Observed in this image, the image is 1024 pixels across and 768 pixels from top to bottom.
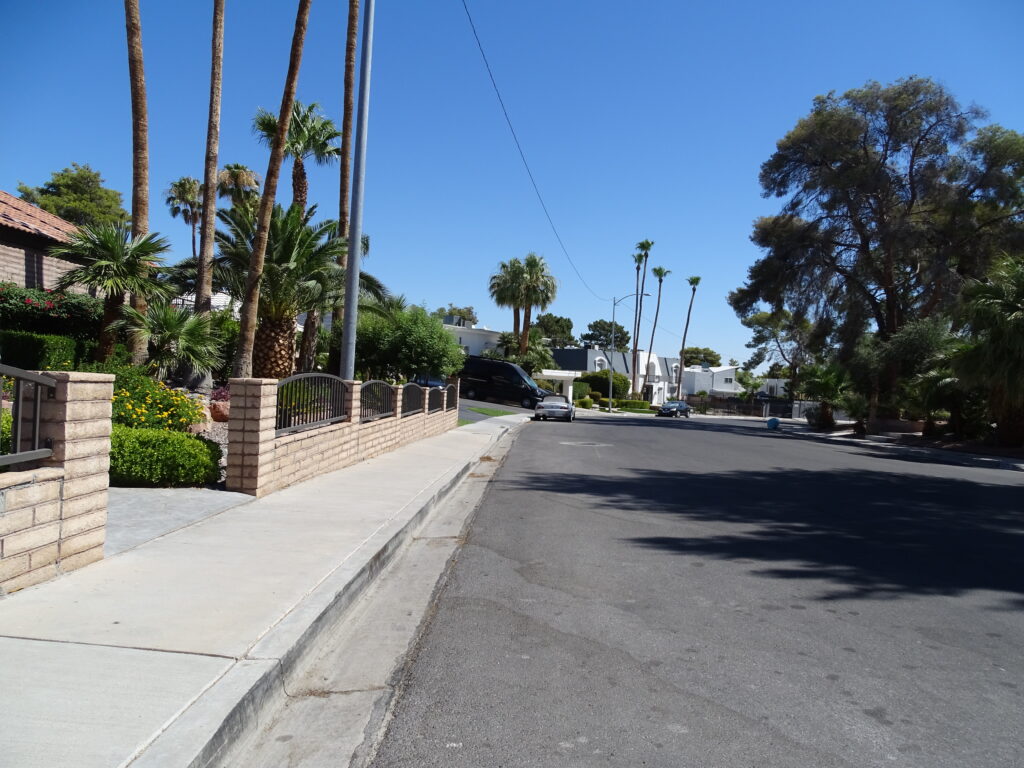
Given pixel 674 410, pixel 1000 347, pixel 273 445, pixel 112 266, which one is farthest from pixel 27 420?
pixel 674 410

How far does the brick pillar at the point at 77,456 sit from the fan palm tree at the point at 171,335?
33.0 feet

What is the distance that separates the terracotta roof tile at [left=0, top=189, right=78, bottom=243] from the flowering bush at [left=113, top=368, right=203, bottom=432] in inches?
297

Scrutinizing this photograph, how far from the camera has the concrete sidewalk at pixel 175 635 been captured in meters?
3.20

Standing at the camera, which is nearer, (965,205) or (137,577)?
(137,577)

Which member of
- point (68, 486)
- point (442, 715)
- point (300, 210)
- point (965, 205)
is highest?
point (965, 205)

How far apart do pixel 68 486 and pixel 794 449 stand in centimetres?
2165

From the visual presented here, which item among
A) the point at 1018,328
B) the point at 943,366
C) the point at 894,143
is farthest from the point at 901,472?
the point at 894,143

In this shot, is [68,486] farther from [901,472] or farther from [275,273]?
[901,472]

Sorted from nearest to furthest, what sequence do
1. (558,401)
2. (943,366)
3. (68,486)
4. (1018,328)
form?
1. (68,486)
2. (1018,328)
3. (943,366)
4. (558,401)

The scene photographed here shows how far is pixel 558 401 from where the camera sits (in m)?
36.9

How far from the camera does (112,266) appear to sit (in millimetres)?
14680

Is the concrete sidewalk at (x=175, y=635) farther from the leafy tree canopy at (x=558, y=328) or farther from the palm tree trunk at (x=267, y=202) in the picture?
the leafy tree canopy at (x=558, y=328)

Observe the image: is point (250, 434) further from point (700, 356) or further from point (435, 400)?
point (700, 356)

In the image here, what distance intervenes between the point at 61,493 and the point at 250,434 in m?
3.41
